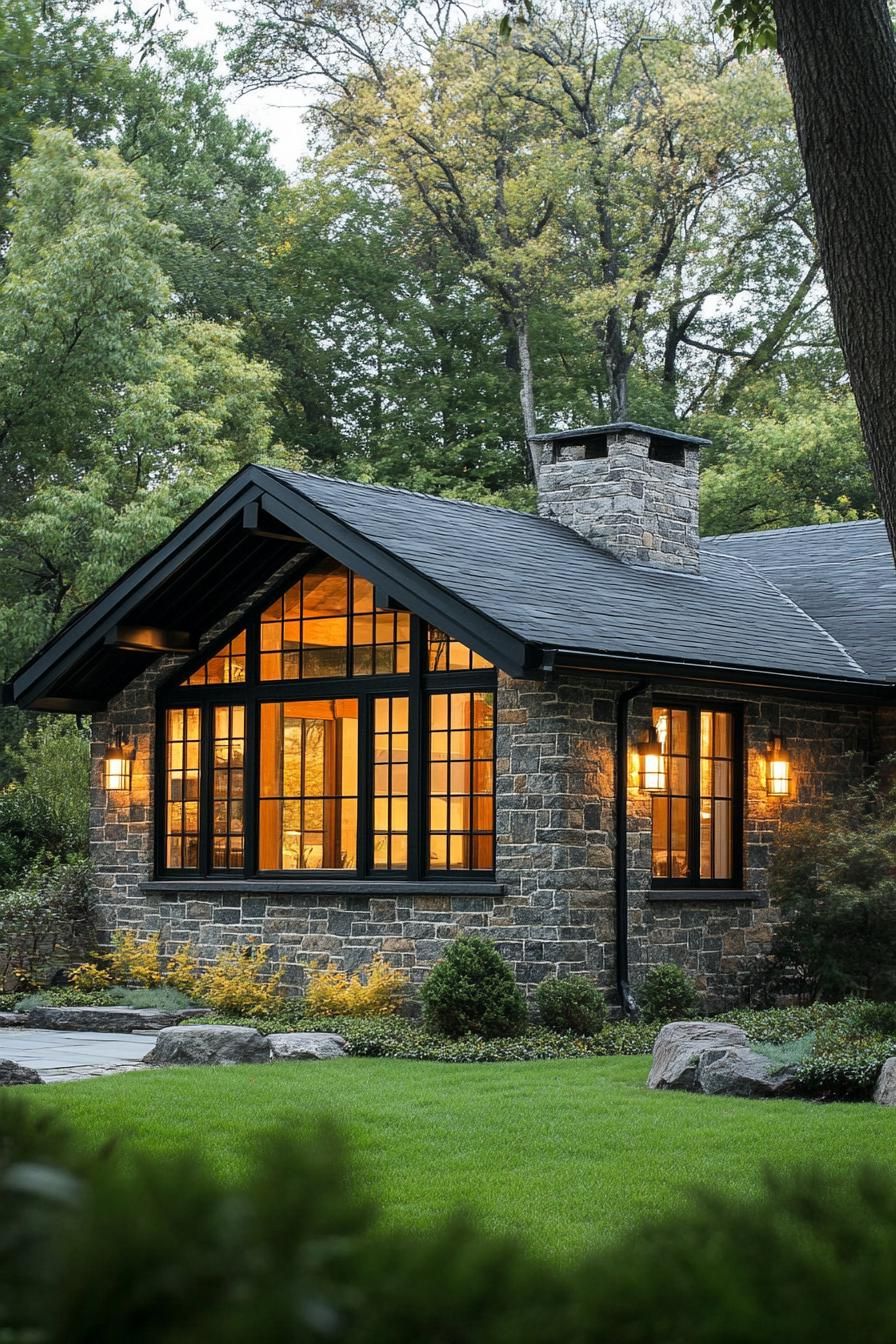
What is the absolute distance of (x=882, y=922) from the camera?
517 inches

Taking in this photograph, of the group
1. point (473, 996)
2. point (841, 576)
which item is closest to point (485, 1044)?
point (473, 996)

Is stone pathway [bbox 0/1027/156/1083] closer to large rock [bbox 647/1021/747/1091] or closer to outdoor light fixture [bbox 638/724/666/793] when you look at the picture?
large rock [bbox 647/1021/747/1091]

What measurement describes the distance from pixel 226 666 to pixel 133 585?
3.84 feet

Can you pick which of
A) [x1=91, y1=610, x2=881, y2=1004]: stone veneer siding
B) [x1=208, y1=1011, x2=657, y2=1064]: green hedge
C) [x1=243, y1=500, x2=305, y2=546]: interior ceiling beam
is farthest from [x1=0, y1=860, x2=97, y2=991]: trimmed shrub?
[x1=208, y1=1011, x2=657, y2=1064]: green hedge

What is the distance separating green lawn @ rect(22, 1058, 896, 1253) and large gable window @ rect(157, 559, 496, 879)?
11.0 ft

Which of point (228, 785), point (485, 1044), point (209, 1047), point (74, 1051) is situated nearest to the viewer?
point (209, 1047)

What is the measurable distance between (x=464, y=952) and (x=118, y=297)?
509 inches

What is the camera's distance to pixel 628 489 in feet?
52.1

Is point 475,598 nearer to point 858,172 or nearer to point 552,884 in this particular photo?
point 552,884

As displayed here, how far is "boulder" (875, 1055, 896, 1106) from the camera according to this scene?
896 centimetres

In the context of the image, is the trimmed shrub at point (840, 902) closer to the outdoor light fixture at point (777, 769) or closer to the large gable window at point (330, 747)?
the outdoor light fixture at point (777, 769)

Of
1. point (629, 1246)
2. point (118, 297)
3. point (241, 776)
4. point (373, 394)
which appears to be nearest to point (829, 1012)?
point (241, 776)

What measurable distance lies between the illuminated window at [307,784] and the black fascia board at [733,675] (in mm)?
2930

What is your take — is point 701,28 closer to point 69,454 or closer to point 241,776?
point 69,454
